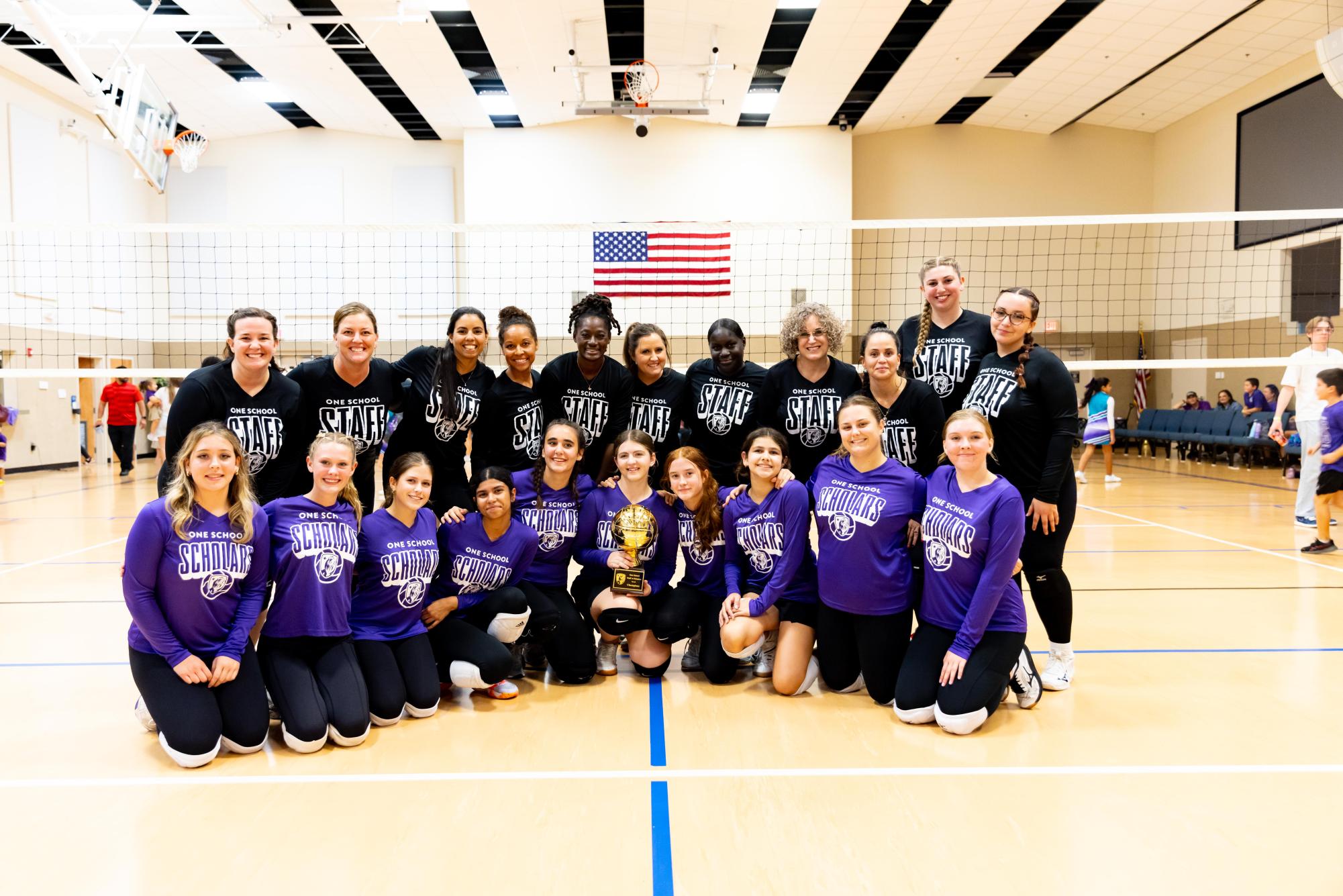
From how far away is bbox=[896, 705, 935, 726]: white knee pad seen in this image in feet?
11.1

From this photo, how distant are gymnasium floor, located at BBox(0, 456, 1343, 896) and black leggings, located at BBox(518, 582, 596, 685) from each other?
4.9 inches

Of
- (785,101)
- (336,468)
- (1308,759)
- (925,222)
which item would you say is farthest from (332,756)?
(785,101)

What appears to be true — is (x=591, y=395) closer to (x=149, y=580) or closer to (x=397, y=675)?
(x=397, y=675)

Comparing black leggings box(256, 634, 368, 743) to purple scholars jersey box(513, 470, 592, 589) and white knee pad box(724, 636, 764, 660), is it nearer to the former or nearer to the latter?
purple scholars jersey box(513, 470, 592, 589)

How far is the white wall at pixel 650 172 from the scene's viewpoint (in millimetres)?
17469

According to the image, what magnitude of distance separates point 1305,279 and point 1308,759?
15306mm

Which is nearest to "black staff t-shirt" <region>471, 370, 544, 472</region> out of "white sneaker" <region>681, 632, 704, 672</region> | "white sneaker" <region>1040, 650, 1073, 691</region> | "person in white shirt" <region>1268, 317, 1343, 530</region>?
"white sneaker" <region>681, 632, 704, 672</region>

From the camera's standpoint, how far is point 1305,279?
49.5ft

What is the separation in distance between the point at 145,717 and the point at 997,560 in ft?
10.6

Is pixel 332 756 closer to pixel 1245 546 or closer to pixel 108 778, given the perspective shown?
pixel 108 778

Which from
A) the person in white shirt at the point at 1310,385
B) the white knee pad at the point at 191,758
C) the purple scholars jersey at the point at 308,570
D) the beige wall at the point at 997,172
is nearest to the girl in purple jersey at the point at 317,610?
the purple scholars jersey at the point at 308,570

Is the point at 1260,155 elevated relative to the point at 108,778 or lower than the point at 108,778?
elevated

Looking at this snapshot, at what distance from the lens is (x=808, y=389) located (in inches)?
163

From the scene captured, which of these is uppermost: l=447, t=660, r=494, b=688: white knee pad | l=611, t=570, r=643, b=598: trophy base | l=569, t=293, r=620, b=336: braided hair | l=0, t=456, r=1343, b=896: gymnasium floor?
l=569, t=293, r=620, b=336: braided hair
